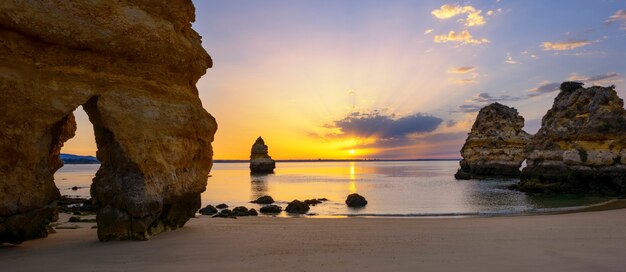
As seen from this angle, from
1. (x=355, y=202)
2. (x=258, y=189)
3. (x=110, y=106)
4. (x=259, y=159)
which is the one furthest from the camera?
(x=259, y=159)

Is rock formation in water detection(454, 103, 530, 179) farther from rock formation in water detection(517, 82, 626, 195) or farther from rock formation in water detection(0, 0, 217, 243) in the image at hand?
rock formation in water detection(0, 0, 217, 243)

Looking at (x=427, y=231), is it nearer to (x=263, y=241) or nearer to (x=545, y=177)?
(x=263, y=241)

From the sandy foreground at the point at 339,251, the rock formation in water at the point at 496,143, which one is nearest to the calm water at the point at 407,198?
the sandy foreground at the point at 339,251

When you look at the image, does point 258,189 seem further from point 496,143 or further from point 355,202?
point 496,143

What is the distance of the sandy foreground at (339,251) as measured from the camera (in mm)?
8195

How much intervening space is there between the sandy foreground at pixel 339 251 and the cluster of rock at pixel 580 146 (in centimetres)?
3274

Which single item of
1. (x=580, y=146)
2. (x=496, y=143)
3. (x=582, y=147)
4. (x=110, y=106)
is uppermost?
(x=496, y=143)

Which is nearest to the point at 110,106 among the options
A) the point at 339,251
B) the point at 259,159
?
the point at 339,251

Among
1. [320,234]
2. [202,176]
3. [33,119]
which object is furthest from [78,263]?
[320,234]

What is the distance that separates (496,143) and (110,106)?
273ft

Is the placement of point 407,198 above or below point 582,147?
below

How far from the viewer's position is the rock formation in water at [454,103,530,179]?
266 feet

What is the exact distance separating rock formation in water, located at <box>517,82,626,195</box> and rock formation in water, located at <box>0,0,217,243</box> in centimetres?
4197

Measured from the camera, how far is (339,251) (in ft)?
32.1
